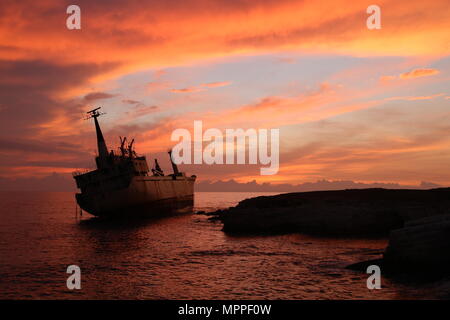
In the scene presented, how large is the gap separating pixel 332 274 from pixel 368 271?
1.96 meters

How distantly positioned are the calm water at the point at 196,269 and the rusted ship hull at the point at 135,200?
21896 mm

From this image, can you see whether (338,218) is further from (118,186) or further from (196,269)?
(118,186)

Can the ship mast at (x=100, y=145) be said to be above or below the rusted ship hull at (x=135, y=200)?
above

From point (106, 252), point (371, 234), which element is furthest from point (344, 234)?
point (106, 252)

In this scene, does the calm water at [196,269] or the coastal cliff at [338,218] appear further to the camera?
the coastal cliff at [338,218]

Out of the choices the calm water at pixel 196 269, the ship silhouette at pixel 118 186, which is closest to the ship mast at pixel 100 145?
the ship silhouette at pixel 118 186

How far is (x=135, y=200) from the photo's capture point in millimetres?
61094

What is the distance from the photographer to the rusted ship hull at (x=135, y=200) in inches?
2317

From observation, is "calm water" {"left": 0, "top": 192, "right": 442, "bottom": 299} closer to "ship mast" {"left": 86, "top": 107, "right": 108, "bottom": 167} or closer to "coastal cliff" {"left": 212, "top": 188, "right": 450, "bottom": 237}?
"coastal cliff" {"left": 212, "top": 188, "right": 450, "bottom": 237}

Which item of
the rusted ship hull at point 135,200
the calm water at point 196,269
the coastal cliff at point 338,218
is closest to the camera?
the calm water at point 196,269

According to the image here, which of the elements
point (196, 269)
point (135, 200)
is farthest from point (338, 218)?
point (135, 200)

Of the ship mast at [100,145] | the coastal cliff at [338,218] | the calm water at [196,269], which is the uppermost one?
the ship mast at [100,145]

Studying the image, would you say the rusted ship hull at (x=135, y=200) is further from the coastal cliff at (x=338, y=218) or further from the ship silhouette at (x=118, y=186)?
the coastal cliff at (x=338, y=218)

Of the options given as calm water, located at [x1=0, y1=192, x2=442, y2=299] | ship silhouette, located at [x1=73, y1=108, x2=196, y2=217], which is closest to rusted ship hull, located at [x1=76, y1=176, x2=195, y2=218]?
ship silhouette, located at [x1=73, y1=108, x2=196, y2=217]
